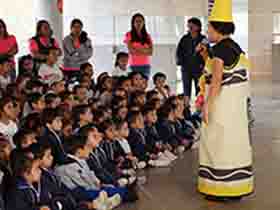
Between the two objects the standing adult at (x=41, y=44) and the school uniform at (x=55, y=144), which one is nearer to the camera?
the school uniform at (x=55, y=144)

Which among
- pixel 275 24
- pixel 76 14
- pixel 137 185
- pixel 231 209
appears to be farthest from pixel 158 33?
pixel 231 209

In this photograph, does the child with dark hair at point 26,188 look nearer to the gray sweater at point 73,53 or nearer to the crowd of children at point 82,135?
the crowd of children at point 82,135

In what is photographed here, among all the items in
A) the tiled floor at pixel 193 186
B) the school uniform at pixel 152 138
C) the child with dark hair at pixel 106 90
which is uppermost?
the child with dark hair at pixel 106 90

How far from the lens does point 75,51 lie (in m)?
8.66

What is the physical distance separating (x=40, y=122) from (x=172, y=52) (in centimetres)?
738

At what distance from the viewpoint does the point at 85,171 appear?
5031mm

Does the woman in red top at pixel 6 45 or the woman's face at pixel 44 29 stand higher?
the woman's face at pixel 44 29

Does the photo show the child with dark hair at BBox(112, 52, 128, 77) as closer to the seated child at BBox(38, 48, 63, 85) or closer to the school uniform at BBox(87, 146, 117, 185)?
the seated child at BBox(38, 48, 63, 85)

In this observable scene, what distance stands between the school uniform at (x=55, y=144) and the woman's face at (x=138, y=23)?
3.65 meters

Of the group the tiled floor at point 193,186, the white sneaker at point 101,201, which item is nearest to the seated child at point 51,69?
the tiled floor at point 193,186

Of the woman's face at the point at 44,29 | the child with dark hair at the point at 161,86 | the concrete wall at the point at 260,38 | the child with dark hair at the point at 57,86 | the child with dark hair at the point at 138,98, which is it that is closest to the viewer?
the child with dark hair at the point at 57,86

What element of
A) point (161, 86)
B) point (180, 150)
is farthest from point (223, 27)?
point (161, 86)

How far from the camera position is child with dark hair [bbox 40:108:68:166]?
5.23 meters

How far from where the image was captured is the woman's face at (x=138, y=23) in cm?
873
